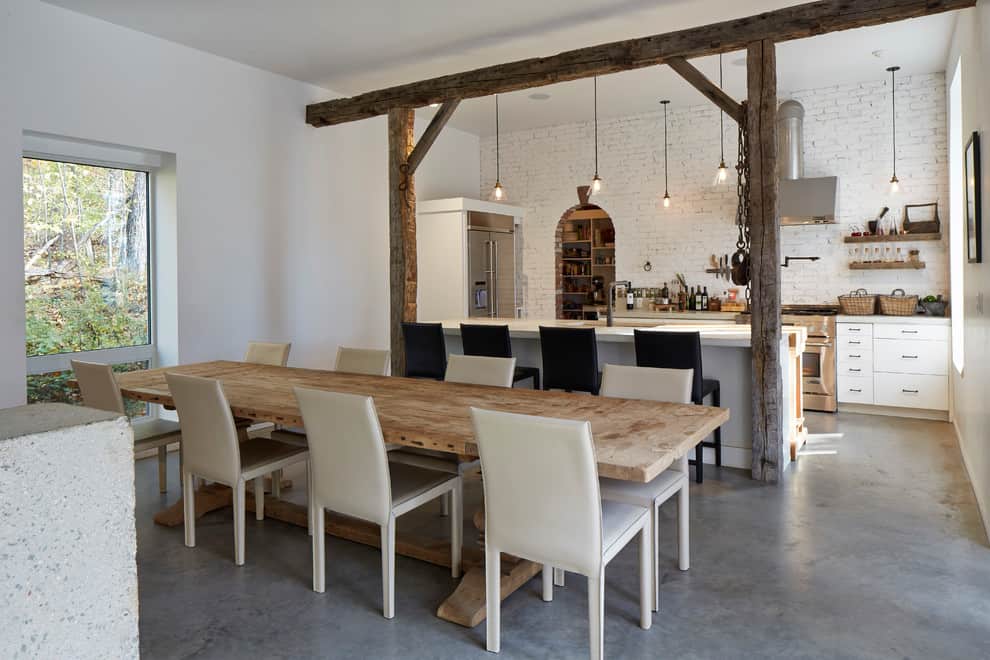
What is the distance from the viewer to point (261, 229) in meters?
5.91

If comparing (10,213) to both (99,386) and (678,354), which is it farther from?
(678,354)

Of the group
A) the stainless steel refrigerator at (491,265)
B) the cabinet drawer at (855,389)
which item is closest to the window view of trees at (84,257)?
the stainless steel refrigerator at (491,265)

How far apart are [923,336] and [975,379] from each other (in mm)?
2201

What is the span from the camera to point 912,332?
5.96 meters

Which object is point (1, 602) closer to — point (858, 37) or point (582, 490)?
point (582, 490)

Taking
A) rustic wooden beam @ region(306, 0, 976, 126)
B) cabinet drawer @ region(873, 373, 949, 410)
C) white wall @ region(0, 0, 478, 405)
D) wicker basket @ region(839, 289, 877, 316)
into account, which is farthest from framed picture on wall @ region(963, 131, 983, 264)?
white wall @ region(0, 0, 478, 405)

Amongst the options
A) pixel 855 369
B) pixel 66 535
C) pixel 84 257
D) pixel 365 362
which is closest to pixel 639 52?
pixel 365 362

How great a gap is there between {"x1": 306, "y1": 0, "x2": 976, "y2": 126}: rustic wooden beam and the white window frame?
1.65 meters

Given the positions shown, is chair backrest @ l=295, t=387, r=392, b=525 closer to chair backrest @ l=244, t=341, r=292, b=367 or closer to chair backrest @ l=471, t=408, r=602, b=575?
chair backrest @ l=471, t=408, r=602, b=575

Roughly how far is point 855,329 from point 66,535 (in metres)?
6.55

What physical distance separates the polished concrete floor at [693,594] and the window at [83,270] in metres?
1.54

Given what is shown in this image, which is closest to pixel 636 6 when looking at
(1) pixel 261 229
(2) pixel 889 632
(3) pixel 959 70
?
(3) pixel 959 70

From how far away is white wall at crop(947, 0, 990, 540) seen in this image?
339 centimetres

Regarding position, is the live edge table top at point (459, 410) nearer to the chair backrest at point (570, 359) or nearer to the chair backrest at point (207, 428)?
the chair backrest at point (207, 428)
